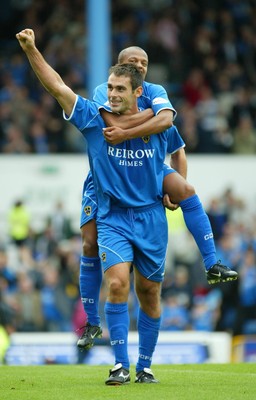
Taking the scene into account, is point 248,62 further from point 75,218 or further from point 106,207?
point 106,207

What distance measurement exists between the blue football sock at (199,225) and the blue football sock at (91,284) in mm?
817

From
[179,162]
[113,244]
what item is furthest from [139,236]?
[179,162]

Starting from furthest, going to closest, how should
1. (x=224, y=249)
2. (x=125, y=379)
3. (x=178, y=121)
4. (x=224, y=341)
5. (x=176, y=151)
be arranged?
(x=178, y=121) → (x=224, y=249) → (x=224, y=341) → (x=176, y=151) → (x=125, y=379)

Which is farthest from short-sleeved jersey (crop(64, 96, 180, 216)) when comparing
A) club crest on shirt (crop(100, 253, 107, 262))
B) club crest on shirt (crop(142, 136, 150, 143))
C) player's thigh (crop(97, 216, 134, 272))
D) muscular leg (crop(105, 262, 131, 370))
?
muscular leg (crop(105, 262, 131, 370))

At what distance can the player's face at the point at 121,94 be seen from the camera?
8.73 metres

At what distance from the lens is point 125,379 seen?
8.88m

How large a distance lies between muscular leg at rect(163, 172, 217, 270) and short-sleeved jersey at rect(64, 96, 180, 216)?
187 mm

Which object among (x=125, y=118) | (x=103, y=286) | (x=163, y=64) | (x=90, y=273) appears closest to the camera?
(x=125, y=118)

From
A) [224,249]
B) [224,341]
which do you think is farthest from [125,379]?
[224,249]

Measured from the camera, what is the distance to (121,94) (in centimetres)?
877

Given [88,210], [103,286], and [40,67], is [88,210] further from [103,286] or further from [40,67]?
[103,286]

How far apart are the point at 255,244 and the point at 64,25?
7.85 m

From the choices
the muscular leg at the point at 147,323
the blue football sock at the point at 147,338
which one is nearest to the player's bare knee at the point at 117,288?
the muscular leg at the point at 147,323

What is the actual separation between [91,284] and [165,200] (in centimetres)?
98
